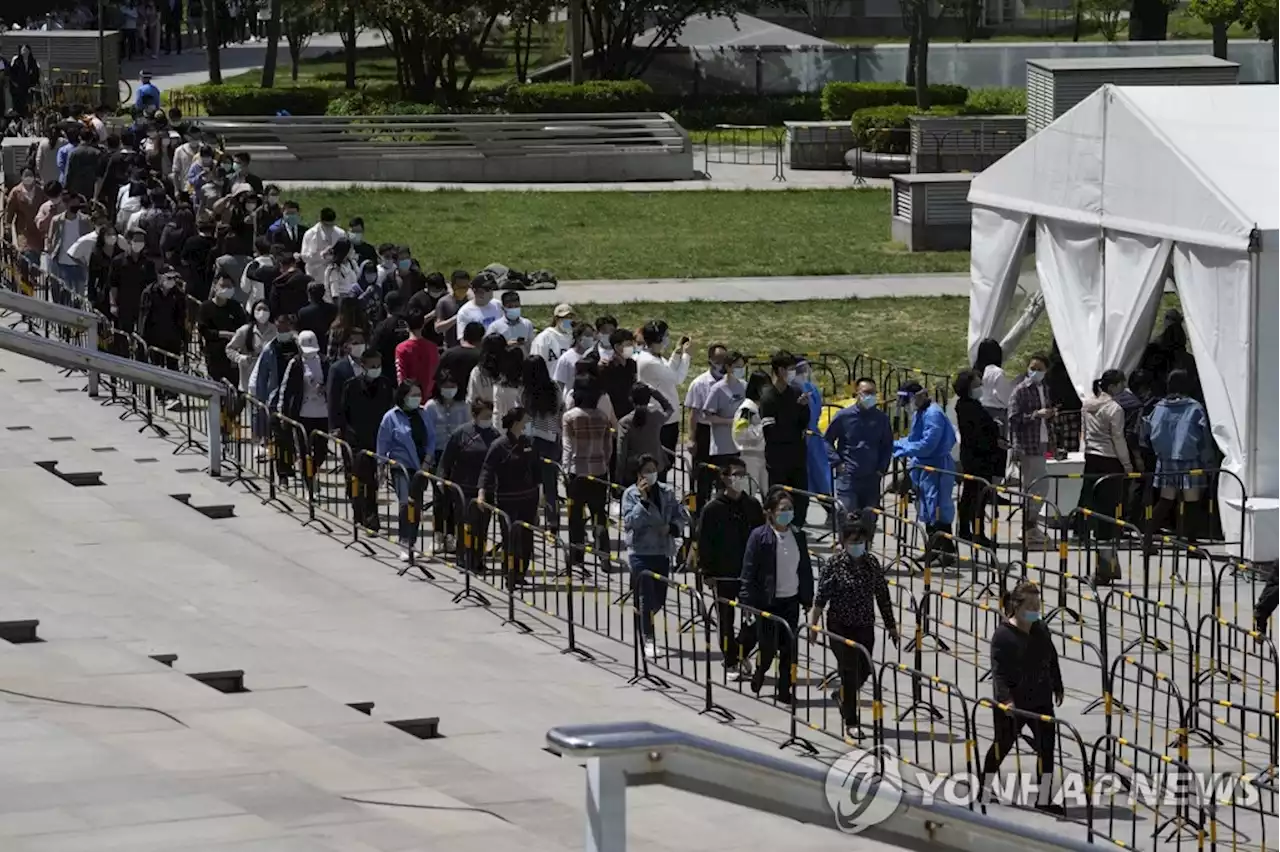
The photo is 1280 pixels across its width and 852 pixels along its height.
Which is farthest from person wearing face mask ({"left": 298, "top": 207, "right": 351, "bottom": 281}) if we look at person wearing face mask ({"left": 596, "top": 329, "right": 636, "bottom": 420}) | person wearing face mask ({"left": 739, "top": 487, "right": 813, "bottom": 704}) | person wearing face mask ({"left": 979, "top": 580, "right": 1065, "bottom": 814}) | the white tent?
person wearing face mask ({"left": 979, "top": 580, "right": 1065, "bottom": 814})

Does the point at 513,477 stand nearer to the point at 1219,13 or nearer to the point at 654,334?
the point at 654,334

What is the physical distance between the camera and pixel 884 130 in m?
46.0

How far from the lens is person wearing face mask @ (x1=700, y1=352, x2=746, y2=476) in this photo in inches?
731

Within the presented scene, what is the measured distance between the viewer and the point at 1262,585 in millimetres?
17656

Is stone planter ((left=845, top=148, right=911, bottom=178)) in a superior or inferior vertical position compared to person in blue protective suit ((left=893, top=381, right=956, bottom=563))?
superior

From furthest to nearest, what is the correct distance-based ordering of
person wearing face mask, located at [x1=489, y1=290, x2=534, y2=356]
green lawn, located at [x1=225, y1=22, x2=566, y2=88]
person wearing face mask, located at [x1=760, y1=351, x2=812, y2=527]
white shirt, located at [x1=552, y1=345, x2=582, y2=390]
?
green lawn, located at [x1=225, y1=22, x2=566, y2=88] → person wearing face mask, located at [x1=489, y1=290, x2=534, y2=356] → white shirt, located at [x1=552, y1=345, x2=582, y2=390] → person wearing face mask, located at [x1=760, y1=351, x2=812, y2=527]

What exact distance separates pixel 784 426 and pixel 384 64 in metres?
52.4

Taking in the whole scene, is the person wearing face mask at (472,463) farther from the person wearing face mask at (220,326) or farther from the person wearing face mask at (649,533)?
the person wearing face mask at (220,326)

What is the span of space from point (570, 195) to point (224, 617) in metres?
28.4

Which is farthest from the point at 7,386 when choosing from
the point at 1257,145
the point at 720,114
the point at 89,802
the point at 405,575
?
the point at 720,114

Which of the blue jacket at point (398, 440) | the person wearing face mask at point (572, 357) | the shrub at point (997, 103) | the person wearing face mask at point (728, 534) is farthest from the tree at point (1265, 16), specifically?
the person wearing face mask at point (728, 534)

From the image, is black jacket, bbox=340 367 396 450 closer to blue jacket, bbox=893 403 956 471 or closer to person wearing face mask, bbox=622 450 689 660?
person wearing face mask, bbox=622 450 689 660

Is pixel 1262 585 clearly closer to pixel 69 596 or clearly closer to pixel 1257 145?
pixel 1257 145

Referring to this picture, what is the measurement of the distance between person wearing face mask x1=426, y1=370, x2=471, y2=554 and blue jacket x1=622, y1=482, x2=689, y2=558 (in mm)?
2268
